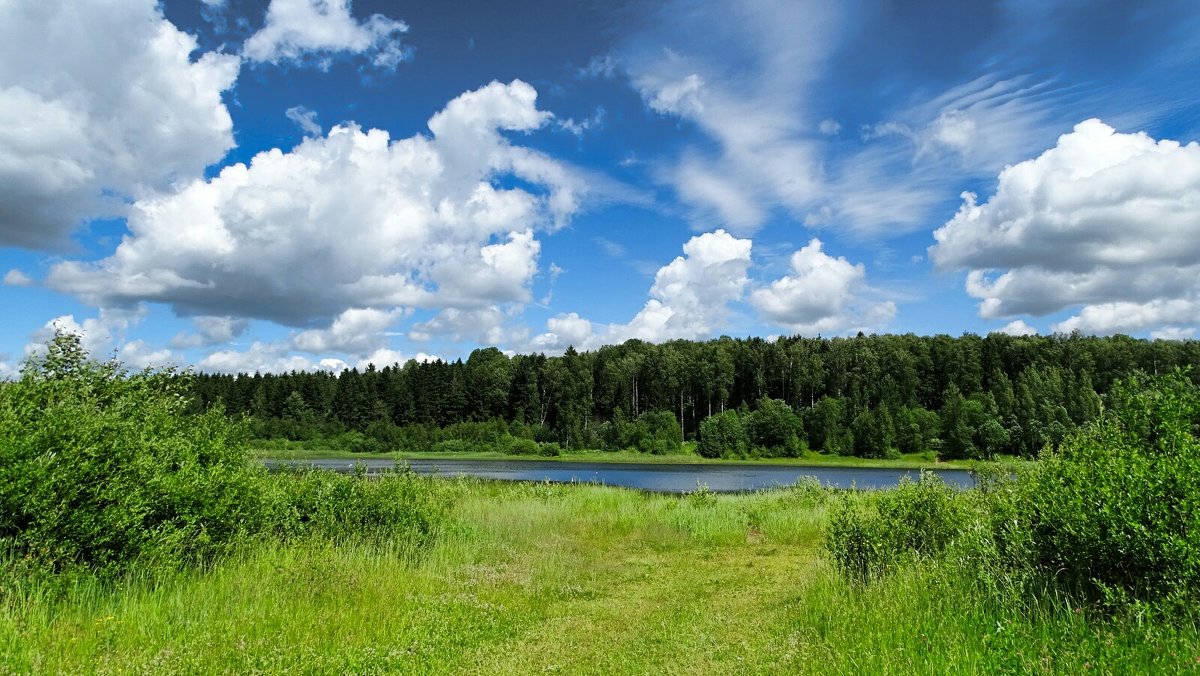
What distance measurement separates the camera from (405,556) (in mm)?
13203

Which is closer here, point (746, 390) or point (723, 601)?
point (723, 601)

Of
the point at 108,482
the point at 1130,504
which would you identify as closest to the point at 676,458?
the point at 108,482

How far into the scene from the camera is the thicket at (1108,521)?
6.41 m

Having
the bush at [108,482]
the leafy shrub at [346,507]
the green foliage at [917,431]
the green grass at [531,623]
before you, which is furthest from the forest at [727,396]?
the bush at [108,482]

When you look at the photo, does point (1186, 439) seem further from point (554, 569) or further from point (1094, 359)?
point (1094, 359)

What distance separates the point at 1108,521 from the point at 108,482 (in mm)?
12563

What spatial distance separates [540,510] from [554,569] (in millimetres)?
8829

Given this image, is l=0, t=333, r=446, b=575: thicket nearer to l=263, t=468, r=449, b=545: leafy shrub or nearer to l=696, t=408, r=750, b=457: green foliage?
l=263, t=468, r=449, b=545: leafy shrub

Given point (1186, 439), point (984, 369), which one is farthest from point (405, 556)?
point (984, 369)

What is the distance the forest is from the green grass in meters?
87.9

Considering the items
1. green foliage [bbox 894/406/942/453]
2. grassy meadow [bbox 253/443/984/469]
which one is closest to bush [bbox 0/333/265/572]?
grassy meadow [bbox 253/443/984/469]

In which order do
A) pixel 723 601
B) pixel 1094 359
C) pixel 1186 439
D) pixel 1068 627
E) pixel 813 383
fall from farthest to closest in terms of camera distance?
pixel 813 383 → pixel 1094 359 → pixel 723 601 → pixel 1186 439 → pixel 1068 627

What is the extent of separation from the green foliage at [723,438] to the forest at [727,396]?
0.23m

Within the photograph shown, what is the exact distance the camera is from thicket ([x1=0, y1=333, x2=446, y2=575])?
26.9ft
